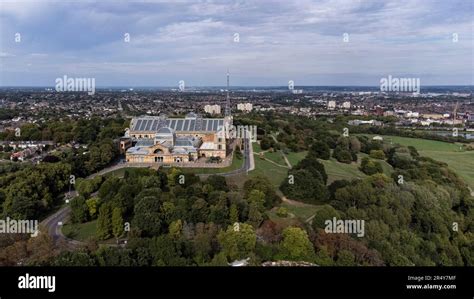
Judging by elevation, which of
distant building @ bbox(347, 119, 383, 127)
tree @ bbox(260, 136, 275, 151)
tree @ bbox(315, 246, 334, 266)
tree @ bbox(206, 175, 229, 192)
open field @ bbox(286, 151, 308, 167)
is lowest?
tree @ bbox(315, 246, 334, 266)

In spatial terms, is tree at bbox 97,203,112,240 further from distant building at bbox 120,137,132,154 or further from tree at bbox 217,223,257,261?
distant building at bbox 120,137,132,154

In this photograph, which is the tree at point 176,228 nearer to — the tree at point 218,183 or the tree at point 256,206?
the tree at point 256,206

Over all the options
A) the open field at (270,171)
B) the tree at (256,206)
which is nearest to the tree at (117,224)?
the tree at (256,206)

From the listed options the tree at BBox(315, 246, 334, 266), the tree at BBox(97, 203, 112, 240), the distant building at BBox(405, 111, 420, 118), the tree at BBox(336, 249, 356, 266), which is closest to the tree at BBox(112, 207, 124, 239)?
the tree at BBox(97, 203, 112, 240)

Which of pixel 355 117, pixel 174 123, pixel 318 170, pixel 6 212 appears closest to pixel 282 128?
pixel 174 123

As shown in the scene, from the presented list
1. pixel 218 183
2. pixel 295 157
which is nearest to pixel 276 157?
pixel 295 157

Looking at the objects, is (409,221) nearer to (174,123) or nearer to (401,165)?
(401,165)

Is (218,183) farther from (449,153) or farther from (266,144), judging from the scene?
(449,153)
